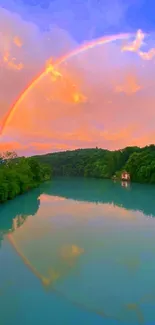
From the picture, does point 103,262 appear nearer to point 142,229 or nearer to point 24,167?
point 142,229

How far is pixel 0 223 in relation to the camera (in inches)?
588

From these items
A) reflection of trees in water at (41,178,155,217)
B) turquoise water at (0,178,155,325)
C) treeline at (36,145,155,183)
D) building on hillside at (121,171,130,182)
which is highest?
treeline at (36,145,155,183)

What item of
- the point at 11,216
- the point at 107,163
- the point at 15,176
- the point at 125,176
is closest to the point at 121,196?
the point at 15,176

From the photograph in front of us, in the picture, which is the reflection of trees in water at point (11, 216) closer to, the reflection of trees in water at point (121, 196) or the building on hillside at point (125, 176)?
the reflection of trees in water at point (121, 196)

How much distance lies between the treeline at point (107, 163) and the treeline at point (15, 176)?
1401 centimetres

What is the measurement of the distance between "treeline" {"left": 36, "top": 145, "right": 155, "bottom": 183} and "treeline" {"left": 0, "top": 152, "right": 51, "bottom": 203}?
551 inches

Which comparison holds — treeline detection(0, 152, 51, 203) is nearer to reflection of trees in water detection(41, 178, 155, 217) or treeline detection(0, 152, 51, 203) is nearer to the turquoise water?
reflection of trees in water detection(41, 178, 155, 217)

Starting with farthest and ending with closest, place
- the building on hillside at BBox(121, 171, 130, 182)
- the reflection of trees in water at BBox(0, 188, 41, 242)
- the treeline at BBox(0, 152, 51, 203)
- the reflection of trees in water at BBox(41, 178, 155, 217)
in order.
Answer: the building on hillside at BBox(121, 171, 130, 182) → the treeline at BBox(0, 152, 51, 203) → the reflection of trees in water at BBox(41, 178, 155, 217) → the reflection of trees in water at BBox(0, 188, 41, 242)

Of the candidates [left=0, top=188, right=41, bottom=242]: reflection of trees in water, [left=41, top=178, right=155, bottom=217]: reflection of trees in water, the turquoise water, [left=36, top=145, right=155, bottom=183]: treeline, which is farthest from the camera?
[left=36, top=145, right=155, bottom=183]: treeline

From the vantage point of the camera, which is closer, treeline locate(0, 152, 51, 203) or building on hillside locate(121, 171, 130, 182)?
treeline locate(0, 152, 51, 203)

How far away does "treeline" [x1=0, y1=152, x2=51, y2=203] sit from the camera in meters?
23.2

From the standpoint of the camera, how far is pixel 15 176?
28.0 meters

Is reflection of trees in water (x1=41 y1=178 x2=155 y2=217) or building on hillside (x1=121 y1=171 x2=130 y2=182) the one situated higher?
building on hillside (x1=121 y1=171 x2=130 y2=182)

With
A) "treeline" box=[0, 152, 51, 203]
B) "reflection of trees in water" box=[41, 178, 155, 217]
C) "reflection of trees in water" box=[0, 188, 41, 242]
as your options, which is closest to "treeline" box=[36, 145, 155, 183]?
"reflection of trees in water" box=[41, 178, 155, 217]
